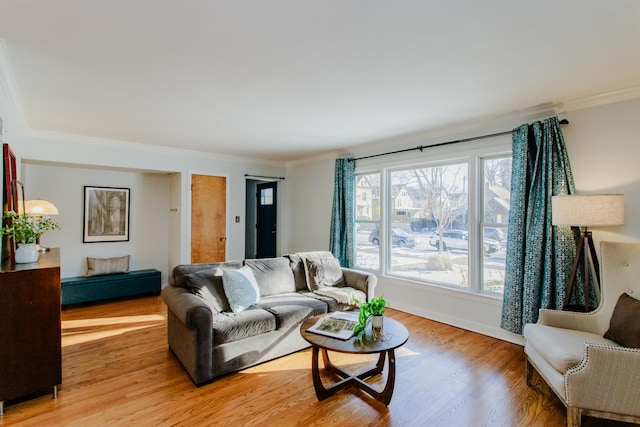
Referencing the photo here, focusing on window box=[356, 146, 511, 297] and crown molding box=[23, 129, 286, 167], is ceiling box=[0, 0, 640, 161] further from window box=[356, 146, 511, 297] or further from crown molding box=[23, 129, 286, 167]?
window box=[356, 146, 511, 297]

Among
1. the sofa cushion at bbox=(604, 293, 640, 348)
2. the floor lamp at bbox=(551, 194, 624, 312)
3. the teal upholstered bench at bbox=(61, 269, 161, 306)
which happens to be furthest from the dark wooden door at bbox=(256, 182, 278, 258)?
the sofa cushion at bbox=(604, 293, 640, 348)

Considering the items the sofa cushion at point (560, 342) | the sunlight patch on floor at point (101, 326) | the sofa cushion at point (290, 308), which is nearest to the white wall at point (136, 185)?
the sunlight patch on floor at point (101, 326)

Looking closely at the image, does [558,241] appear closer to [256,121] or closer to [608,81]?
[608,81]

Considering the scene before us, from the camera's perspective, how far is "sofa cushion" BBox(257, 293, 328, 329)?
2891mm

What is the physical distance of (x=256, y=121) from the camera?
11.8 ft

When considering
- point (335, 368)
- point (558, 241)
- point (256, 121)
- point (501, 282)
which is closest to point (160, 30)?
point (256, 121)

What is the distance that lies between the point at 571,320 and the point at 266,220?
208 inches

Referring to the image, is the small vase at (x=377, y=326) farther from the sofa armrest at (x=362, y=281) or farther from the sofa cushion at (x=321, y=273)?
the sofa cushion at (x=321, y=273)

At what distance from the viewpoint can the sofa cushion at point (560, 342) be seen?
200cm

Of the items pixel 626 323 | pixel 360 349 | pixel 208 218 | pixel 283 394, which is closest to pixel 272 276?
pixel 283 394

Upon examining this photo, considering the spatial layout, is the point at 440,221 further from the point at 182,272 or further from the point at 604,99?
the point at 182,272

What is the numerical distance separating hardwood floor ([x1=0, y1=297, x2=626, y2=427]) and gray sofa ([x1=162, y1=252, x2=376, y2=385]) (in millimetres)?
147

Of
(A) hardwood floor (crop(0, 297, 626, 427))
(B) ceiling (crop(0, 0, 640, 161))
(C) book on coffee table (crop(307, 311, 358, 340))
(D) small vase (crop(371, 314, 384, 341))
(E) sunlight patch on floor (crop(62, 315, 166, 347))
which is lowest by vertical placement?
(A) hardwood floor (crop(0, 297, 626, 427))

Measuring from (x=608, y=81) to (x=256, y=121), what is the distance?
319 centimetres
